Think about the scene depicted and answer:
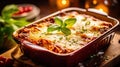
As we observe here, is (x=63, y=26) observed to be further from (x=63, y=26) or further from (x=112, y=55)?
(x=112, y=55)

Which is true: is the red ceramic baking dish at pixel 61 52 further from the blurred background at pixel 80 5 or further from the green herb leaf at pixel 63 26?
the blurred background at pixel 80 5

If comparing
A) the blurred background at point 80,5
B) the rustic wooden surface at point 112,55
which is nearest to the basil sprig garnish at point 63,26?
the rustic wooden surface at point 112,55

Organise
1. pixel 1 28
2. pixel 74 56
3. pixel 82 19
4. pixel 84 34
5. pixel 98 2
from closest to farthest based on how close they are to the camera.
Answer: pixel 74 56
pixel 84 34
pixel 82 19
pixel 1 28
pixel 98 2

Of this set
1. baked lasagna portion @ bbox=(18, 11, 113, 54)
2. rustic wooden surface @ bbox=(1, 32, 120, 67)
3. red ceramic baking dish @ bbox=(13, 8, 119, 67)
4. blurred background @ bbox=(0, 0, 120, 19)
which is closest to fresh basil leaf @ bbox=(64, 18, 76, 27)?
baked lasagna portion @ bbox=(18, 11, 113, 54)

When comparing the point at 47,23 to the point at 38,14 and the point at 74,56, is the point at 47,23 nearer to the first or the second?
the point at 74,56

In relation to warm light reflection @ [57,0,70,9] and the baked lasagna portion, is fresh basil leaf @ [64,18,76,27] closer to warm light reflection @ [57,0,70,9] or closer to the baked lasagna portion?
the baked lasagna portion

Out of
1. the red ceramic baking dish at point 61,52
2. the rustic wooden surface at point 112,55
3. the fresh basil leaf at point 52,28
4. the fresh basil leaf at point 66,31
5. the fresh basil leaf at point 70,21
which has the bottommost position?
the rustic wooden surface at point 112,55

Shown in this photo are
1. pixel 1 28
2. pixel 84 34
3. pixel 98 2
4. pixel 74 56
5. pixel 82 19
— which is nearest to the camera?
pixel 74 56

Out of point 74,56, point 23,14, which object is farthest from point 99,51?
point 23,14
